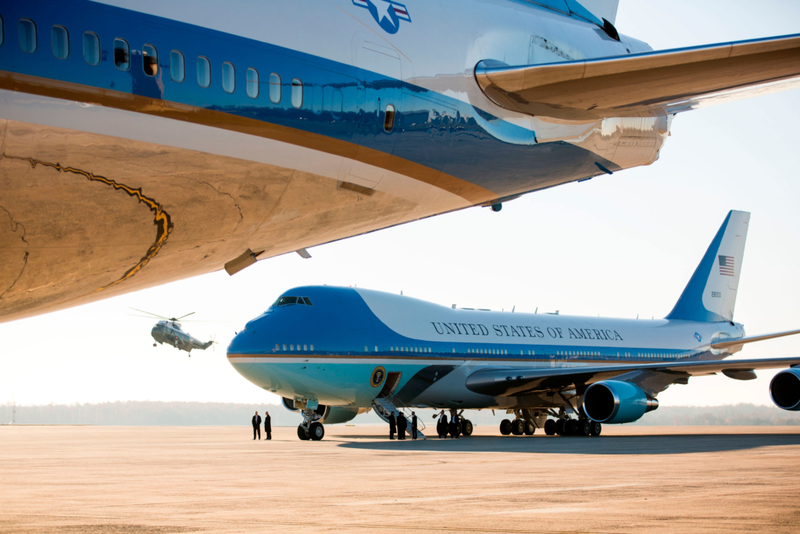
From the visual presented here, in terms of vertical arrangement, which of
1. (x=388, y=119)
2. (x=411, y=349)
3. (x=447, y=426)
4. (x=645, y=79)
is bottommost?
(x=447, y=426)

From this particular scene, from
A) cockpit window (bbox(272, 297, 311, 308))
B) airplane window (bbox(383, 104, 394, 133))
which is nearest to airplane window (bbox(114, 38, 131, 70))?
airplane window (bbox(383, 104, 394, 133))

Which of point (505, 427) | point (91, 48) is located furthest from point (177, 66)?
point (505, 427)

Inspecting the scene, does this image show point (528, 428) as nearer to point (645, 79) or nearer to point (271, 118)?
point (645, 79)

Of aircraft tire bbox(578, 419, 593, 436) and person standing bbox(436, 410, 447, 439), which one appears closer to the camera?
person standing bbox(436, 410, 447, 439)

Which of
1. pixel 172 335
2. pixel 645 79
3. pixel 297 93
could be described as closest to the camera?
pixel 297 93

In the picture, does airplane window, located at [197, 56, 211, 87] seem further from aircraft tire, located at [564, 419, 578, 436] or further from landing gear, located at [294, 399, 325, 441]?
aircraft tire, located at [564, 419, 578, 436]

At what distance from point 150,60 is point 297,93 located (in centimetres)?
102

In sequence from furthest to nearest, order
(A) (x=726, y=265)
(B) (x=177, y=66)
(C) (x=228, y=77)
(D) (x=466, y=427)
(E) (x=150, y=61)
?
(A) (x=726, y=265)
(D) (x=466, y=427)
(C) (x=228, y=77)
(B) (x=177, y=66)
(E) (x=150, y=61)

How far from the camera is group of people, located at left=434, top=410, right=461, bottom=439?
27.1 metres

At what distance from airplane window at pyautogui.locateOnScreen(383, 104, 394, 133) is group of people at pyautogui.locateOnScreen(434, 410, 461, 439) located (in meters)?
21.6

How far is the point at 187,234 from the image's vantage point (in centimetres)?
554

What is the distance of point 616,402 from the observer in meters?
23.3

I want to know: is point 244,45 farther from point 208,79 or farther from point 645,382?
point 645,382

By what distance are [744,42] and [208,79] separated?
3521 mm
